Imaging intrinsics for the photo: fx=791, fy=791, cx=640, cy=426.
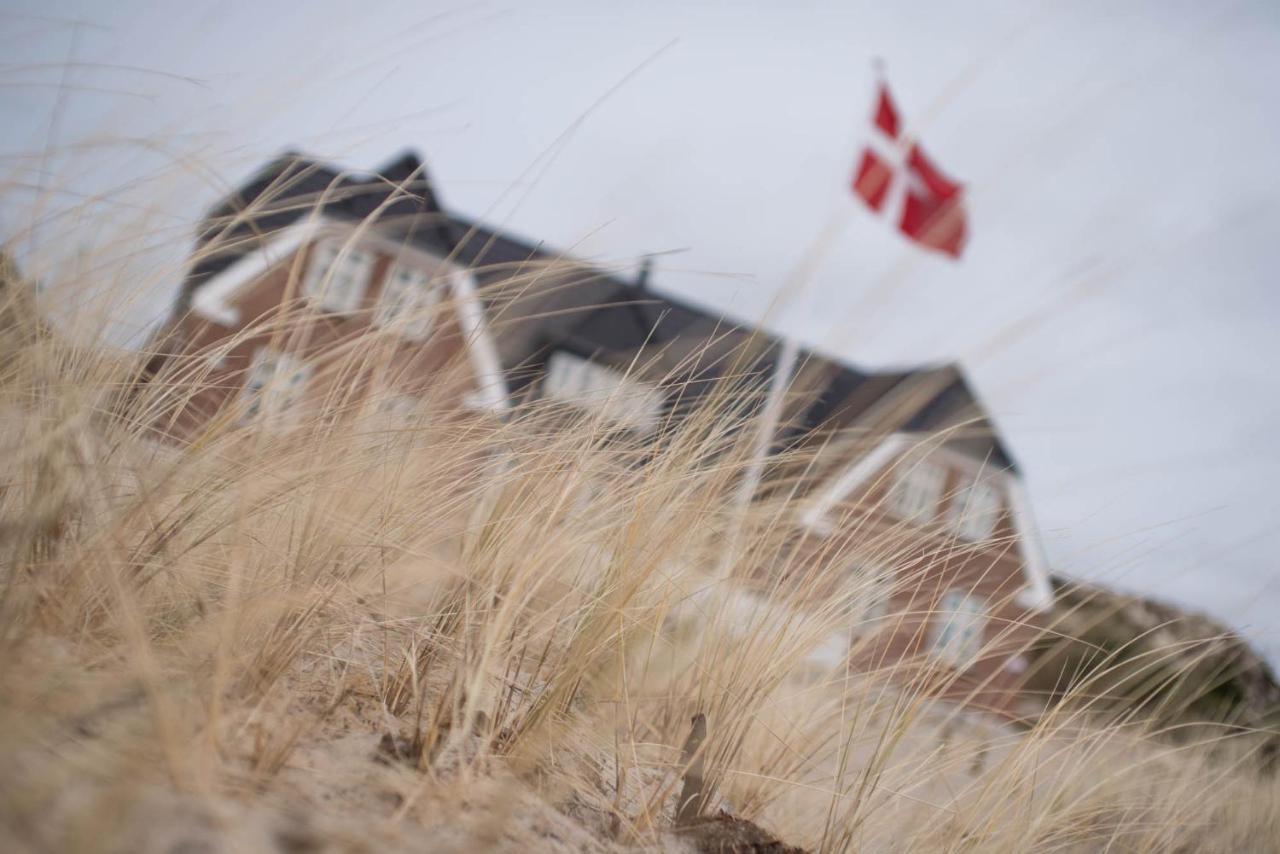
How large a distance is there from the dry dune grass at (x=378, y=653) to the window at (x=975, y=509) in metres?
0.27

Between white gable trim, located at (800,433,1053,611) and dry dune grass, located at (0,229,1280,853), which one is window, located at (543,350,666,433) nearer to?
dry dune grass, located at (0,229,1280,853)

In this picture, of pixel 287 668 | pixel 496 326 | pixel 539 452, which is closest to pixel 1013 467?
pixel 539 452

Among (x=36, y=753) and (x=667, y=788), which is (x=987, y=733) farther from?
(x=36, y=753)

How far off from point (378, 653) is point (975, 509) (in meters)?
1.13

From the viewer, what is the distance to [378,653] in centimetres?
118

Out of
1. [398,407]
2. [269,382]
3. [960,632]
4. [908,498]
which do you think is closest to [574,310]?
[398,407]

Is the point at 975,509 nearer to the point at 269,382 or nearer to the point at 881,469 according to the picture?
the point at 881,469

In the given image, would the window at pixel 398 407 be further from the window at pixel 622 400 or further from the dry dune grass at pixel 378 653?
the window at pixel 622 400

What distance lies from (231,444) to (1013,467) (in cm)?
141

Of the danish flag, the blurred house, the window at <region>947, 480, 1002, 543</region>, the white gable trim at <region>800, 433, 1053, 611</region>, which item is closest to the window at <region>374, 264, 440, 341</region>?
the blurred house

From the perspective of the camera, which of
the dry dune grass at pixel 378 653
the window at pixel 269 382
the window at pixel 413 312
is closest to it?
the dry dune grass at pixel 378 653

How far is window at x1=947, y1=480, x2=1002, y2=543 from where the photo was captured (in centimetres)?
150

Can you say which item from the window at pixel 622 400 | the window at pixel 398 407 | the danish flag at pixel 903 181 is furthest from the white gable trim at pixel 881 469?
the danish flag at pixel 903 181

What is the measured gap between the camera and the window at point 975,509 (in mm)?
1504
